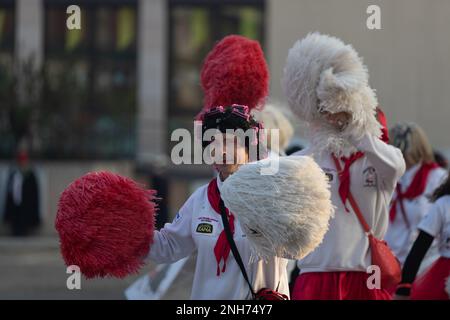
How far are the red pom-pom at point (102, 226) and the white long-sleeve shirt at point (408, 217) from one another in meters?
3.23

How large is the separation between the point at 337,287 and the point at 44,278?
811cm

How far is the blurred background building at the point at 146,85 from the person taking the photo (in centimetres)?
1950

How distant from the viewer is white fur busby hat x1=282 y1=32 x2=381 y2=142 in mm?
4750

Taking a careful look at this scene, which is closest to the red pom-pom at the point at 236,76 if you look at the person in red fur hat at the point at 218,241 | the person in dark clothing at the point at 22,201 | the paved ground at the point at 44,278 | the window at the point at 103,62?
the person in red fur hat at the point at 218,241

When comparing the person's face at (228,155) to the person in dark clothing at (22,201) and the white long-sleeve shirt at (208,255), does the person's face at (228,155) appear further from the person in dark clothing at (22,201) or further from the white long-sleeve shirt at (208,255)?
the person in dark clothing at (22,201)

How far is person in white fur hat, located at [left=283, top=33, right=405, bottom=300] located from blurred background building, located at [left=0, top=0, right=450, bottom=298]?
11.8 metres

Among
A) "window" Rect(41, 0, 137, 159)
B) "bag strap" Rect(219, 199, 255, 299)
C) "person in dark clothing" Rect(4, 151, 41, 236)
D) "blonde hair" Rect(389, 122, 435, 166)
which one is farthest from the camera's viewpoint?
"window" Rect(41, 0, 137, 159)

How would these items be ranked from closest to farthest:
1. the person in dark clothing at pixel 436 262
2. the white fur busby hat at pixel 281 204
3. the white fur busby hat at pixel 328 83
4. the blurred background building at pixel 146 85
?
the white fur busby hat at pixel 281 204 → the white fur busby hat at pixel 328 83 → the person in dark clothing at pixel 436 262 → the blurred background building at pixel 146 85

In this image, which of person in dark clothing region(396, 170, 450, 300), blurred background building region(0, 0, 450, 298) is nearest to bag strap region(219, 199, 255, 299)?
person in dark clothing region(396, 170, 450, 300)

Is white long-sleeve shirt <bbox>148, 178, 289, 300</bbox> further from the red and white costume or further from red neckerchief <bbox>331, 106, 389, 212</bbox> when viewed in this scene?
the red and white costume

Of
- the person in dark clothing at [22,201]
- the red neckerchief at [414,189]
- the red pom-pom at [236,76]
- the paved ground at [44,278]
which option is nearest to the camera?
the red pom-pom at [236,76]

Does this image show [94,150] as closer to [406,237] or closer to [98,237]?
[406,237]

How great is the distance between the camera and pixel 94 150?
69.0 feet
